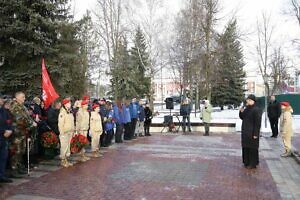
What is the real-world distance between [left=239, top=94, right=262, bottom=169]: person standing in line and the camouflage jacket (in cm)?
552

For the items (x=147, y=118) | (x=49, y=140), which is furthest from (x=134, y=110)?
(x=49, y=140)

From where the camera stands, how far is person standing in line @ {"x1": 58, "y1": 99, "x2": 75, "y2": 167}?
1068 centimetres

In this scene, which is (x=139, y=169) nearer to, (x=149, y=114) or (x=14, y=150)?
(x=14, y=150)

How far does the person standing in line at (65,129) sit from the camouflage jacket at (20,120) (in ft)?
3.71

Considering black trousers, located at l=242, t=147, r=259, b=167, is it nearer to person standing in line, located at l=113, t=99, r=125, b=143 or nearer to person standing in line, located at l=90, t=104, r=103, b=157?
person standing in line, located at l=90, t=104, r=103, b=157

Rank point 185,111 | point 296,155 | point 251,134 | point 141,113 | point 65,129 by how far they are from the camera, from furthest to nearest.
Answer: point 185,111 → point 141,113 → point 296,155 → point 251,134 → point 65,129

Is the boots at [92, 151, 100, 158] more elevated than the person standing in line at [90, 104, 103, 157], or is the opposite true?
the person standing in line at [90, 104, 103, 157]

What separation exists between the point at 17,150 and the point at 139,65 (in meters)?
33.8

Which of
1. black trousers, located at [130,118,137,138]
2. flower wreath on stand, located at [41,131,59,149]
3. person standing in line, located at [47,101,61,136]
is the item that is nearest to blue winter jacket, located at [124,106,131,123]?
black trousers, located at [130,118,137,138]

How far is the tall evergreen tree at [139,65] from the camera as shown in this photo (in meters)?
40.2

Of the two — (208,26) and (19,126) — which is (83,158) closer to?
(19,126)

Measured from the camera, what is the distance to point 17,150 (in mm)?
9625

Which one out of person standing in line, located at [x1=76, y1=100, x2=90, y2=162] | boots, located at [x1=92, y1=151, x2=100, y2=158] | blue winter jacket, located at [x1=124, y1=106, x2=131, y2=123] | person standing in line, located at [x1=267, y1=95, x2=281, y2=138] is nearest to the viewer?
person standing in line, located at [x1=76, y1=100, x2=90, y2=162]

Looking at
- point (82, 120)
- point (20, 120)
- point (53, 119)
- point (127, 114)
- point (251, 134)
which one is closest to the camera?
point (20, 120)
